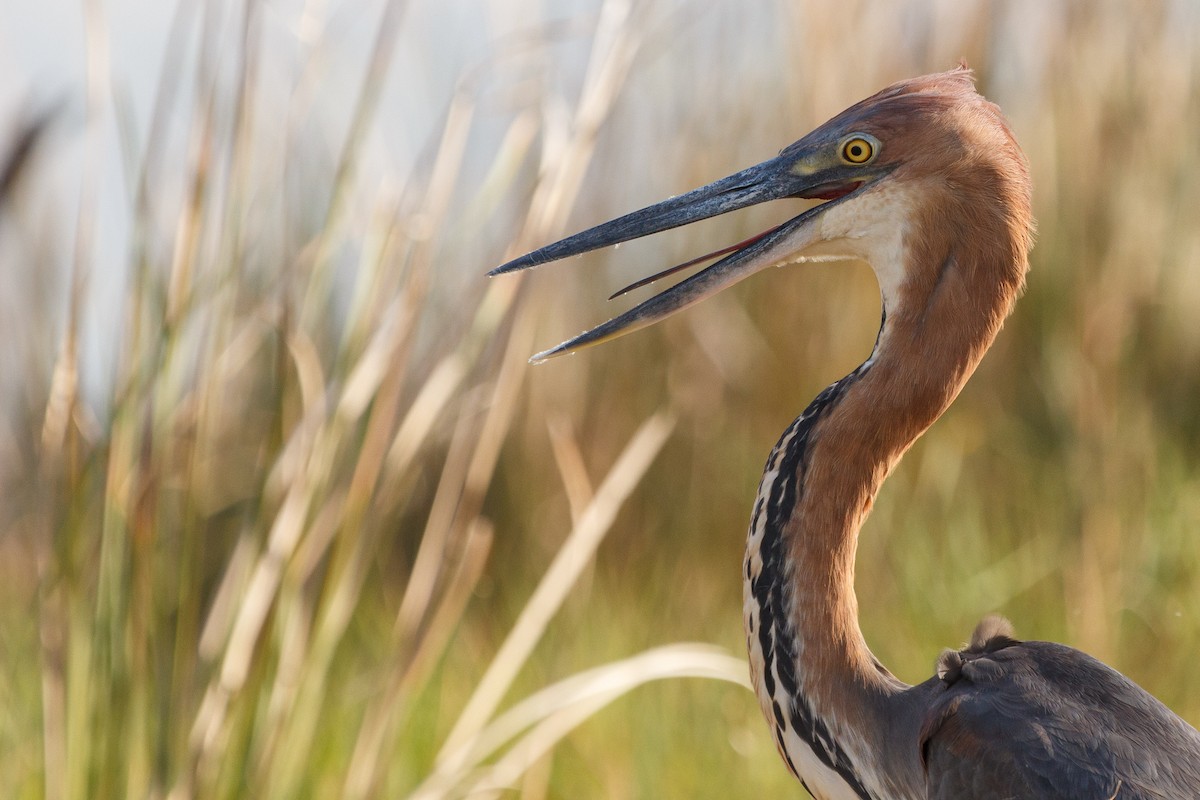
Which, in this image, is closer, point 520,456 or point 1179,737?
point 1179,737

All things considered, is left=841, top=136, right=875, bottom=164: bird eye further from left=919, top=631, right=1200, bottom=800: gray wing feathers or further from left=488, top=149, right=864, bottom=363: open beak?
left=919, top=631, right=1200, bottom=800: gray wing feathers

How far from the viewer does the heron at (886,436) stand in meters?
1.83

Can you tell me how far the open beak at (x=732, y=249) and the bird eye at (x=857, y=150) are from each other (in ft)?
0.08

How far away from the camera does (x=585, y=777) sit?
10.9 feet

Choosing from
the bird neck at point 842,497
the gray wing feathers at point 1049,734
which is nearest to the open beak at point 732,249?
the bird neck at point 842,497

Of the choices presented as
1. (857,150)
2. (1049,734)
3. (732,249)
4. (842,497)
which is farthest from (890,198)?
(1049,734)

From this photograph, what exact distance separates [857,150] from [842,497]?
0.50 m

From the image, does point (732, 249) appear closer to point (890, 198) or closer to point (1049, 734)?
point (890, 198)

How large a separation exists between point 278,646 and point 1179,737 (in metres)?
1.43

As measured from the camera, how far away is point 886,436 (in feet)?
6.40

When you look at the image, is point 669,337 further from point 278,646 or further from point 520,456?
point 278,646

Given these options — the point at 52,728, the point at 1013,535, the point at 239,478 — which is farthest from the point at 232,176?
the point at 1013,535

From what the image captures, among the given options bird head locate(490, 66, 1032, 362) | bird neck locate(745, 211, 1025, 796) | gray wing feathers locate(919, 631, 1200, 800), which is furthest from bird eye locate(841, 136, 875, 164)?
gray wing feathers locate(919, 631, 1200, 800)

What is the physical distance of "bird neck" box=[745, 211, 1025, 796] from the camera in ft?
6.20
